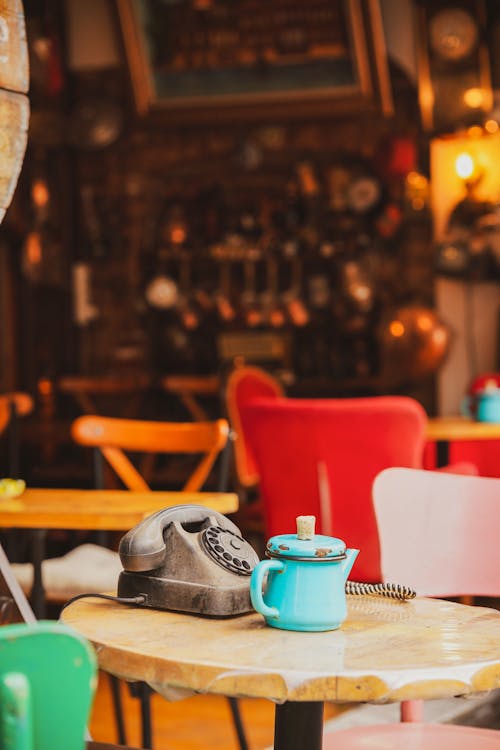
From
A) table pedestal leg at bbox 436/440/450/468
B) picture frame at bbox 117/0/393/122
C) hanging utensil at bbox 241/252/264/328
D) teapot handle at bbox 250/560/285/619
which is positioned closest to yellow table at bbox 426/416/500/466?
table pedestal leg at bbox 436/440/450/468

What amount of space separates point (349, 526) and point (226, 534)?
1.91m

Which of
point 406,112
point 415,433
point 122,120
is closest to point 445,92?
point 406,112

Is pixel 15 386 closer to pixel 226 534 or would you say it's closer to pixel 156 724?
pixel 156 724

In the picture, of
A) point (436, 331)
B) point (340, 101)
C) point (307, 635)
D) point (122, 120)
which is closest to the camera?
point (307, 635)

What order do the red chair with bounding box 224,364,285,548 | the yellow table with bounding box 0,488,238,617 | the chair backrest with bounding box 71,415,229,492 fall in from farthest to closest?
the red chair with bounding box 224,364,285,548
the chair backrest with bounding box 71,415,229,492
the yellow table with bounding box 0,488,238,617

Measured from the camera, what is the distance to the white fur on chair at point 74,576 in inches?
109

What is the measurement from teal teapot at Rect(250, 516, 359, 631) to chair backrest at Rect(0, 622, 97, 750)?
46cm

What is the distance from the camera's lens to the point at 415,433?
314 cm

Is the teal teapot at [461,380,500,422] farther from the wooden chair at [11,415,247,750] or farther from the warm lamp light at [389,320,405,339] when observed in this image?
the warm lamp light at [389,320,405,339]

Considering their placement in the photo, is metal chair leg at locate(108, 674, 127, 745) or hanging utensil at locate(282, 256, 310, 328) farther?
hanging utensil at locate(282, 256, 310, 328)

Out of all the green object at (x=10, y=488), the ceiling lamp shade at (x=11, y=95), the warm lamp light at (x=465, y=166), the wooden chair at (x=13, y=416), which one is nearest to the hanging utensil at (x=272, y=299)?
the warm lamp light at (x=465, y=166)

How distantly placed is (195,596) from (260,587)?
0.35ft

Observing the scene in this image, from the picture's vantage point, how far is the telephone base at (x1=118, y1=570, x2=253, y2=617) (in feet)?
4.23

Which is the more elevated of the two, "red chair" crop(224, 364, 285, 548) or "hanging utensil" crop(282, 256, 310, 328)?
"hanging utensil" crop(282, 256, 310, 328)
